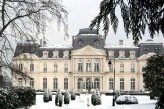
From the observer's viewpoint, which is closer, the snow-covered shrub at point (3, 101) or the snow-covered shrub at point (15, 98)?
the snow-covered shrub at point (3, 101)

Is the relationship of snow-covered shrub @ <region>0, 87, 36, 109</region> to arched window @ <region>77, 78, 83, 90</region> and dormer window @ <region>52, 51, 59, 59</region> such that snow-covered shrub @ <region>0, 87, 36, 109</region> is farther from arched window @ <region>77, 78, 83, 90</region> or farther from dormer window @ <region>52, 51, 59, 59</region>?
dormer window @ <region>52, 51, 59, 59</region>

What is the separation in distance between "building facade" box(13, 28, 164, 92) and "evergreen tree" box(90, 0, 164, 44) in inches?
2535

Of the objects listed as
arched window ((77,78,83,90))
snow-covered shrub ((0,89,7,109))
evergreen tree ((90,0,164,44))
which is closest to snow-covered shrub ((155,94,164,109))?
evergreen tree ((90,0,164,44))

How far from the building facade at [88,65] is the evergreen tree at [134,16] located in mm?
64384

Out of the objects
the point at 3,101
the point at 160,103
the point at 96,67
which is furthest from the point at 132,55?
the point at 160,103

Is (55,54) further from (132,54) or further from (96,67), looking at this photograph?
(132,54)

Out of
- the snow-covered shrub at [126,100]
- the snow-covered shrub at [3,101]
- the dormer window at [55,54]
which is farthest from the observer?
the dormer window at [55,54]

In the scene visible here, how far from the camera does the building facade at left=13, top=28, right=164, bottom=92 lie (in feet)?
224

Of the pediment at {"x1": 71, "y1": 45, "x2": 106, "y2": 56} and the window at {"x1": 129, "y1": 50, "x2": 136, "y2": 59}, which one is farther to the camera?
the window at {"x1": 129, "y1": 50, "x2": 136, "y2": 59}

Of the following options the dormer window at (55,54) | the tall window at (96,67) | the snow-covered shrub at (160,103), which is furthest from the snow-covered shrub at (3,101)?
the dormer window at (55,54)

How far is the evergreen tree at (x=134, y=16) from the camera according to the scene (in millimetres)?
3100

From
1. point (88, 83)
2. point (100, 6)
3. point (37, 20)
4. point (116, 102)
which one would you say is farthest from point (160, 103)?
point (88, 83)

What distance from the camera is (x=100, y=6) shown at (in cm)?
322

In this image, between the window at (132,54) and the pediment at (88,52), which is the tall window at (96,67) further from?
the window at (132,54)
